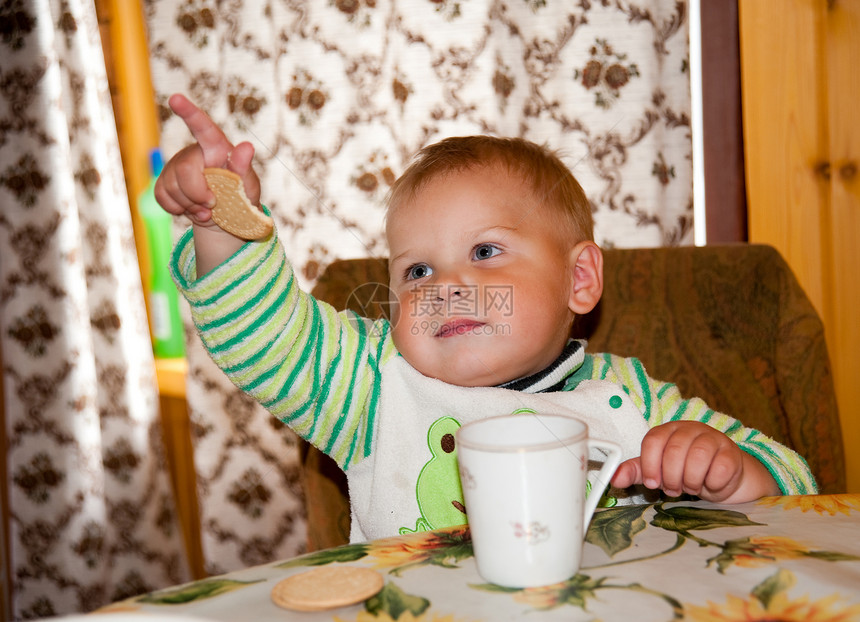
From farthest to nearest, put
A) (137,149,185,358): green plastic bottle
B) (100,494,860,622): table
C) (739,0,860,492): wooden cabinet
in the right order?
(137,149,185,358): green plastic bottle < (739,0,860,492): wooden cabinet < (100,494,860,622): table

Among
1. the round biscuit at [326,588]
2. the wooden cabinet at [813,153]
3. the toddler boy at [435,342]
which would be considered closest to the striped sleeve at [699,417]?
the toddler boy at [435,342]

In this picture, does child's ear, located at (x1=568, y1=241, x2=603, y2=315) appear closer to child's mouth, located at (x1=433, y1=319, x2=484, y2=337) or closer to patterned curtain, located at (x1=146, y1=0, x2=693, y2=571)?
child's mouth, located at (x1=433, y1=319, x2=484, y2=337)

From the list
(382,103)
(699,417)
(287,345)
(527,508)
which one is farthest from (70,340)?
(527,508)

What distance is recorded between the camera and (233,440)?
192 centimetres

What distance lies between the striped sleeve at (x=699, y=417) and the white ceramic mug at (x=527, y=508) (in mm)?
370

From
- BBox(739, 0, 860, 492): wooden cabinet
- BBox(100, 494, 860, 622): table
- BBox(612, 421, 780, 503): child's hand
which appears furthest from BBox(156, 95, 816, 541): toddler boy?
BBox(739, 0, 860, 492): wooden cabinet

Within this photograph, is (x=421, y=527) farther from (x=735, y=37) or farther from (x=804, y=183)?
(x=735, y=37)

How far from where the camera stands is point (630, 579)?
44cm

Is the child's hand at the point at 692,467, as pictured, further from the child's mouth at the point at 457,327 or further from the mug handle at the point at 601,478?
the child's mouth at the point at 457,327

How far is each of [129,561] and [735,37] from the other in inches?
85.2

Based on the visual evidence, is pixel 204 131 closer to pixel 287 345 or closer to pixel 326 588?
pixel 287 345

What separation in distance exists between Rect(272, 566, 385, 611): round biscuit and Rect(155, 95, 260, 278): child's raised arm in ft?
1.28

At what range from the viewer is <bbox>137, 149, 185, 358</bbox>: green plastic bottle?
209 cm

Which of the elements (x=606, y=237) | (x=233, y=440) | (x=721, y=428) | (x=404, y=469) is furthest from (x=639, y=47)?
(x=233, y=440)
